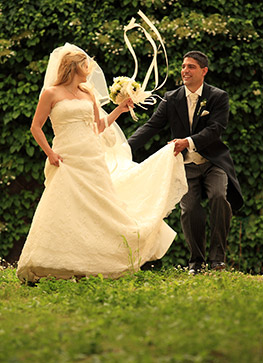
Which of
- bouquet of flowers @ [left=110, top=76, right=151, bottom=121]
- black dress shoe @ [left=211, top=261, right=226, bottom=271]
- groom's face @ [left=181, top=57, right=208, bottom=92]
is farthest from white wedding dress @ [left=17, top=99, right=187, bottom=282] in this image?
groom's face @ [left=181, top=57, right=208, bottom=92]

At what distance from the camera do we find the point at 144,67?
8617 mm

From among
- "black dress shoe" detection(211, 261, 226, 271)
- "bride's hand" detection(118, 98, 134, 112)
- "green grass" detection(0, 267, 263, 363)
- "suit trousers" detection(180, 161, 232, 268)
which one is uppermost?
"bride's hand" detection(118, 98, 134, 112)

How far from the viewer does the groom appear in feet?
21.7

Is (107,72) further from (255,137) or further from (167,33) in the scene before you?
(255,137)

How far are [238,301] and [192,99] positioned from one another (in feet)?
10.8

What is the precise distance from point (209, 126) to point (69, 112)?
1.68 m

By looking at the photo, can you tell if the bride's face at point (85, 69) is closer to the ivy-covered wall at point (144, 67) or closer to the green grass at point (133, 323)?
the green grass at point (133, 323)

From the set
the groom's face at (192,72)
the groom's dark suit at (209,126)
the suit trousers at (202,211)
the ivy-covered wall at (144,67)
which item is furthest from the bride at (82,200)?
the ivy-covered wall at (144,67)

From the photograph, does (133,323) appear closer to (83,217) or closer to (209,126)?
(83,217)

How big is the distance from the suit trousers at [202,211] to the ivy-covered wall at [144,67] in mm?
1541

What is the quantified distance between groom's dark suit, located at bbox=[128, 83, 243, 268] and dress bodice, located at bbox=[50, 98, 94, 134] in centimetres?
127

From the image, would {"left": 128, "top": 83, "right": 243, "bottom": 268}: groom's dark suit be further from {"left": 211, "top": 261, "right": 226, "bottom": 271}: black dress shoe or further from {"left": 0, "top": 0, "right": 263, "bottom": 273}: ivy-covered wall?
{"left": 0, "top": 0, "right": 263, "bottom": 273}: ivy-covered wall

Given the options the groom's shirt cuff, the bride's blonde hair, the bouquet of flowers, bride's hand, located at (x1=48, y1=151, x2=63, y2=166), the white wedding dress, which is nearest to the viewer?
the white wedding dress

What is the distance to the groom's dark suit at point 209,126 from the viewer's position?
6645mm
